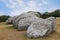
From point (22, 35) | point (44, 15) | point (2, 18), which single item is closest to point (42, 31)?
point (22, 35)

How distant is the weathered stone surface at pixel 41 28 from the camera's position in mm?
10370

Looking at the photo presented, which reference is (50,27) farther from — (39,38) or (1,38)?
(1,38)

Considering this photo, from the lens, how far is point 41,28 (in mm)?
10844

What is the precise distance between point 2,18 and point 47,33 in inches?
484

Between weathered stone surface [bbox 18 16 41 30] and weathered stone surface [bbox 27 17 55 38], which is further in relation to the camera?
weathered stone surface [bbox 18 16 41 30]

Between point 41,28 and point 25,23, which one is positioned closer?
point 41,28

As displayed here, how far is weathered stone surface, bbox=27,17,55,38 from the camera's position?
1037 centimetres

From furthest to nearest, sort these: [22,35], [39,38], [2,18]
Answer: [2,18]
[22,35]
[39,38]

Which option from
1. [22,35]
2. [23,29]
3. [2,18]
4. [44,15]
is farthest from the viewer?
[2,18]

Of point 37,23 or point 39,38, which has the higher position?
point 37,23

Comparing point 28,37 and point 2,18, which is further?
point 2,18

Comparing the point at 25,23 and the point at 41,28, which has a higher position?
the point at 25,23

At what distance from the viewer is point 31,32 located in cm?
1058

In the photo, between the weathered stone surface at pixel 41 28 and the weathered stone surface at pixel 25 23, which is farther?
the weathered stone surface at pixel 25 23
